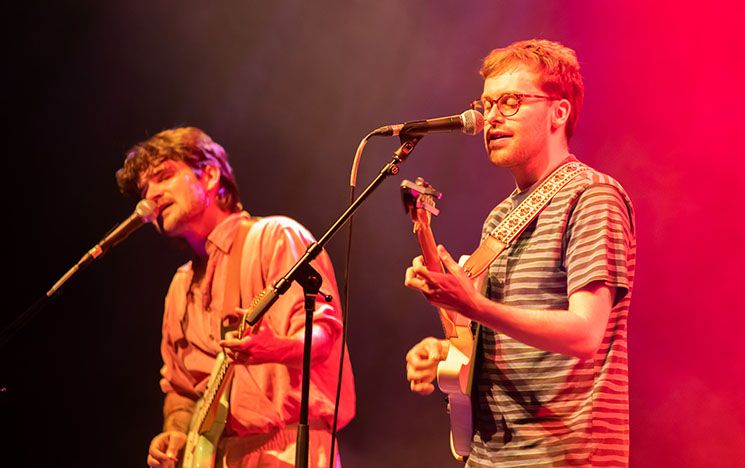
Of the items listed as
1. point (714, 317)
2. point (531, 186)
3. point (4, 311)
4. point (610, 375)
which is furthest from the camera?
point (4, 311)

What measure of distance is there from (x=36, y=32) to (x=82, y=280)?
1.79m

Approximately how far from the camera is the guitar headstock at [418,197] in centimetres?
224

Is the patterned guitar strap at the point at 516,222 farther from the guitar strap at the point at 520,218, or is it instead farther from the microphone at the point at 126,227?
the microphone at the point at 126,227

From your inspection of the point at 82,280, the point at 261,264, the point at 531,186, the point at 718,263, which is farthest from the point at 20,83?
the point at 718,263

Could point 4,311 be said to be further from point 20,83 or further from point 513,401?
point 513,401

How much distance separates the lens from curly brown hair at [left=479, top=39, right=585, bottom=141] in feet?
8.77

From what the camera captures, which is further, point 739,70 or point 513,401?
point 739,70

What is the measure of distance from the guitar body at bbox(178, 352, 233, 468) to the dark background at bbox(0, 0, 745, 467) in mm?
1367

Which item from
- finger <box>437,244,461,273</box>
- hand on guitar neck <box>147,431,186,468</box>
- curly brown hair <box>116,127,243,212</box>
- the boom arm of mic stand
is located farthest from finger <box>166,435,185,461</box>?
finger <box>437,244,461,273</box>

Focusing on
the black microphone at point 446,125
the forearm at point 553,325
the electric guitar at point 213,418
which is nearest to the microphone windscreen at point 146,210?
the electric guitar at point 213,418

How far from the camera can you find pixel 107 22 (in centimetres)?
565

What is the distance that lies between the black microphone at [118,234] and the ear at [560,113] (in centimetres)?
212

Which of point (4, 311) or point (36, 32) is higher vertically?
point (36, 32)

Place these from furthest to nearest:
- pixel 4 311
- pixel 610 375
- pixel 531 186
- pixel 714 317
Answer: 1. pixel 4 311
2. pixel 714 317
3. pixel 531 186
4. pixel 610 375
